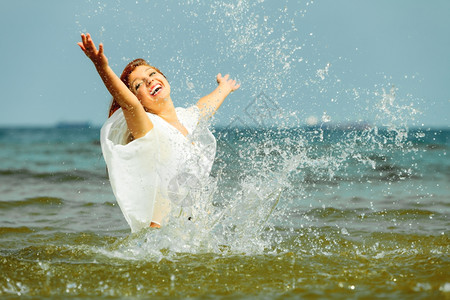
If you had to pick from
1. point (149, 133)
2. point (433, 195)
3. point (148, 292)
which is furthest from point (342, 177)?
point (148, 292)

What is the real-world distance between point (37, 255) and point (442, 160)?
42.7 feet

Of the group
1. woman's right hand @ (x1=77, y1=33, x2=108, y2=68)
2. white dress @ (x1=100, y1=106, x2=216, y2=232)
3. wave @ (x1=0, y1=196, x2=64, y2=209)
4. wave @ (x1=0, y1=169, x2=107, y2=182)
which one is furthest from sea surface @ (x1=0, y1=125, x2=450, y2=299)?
wave @ (x1=0, y1=169, x2=107, y2=182)

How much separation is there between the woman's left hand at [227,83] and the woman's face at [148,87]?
1.03 m

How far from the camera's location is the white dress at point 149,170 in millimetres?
4129

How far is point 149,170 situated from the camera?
417cm

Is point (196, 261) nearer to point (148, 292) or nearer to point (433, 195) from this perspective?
point (148, 292)

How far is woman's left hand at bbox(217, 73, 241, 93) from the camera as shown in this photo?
5.25m

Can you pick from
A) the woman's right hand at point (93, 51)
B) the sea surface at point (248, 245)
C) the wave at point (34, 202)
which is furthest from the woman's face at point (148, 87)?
the wave at point (34, 202)

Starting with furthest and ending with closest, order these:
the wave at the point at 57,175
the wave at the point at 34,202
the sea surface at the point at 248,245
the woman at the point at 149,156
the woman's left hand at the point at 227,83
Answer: the wave at the point at 57,175 → the wave at the point at 34,202 → the woman's left hand at the point at 227,83 → the woman at the point at 149,156 → the sea surface at the point at 248,245

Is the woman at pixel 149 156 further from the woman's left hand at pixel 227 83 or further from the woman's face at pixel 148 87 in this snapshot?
the woman's left hand at pixel 227 83

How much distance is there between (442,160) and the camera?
14906 millimetres

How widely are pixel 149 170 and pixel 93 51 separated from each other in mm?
1047

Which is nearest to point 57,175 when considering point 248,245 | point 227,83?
point 227,83

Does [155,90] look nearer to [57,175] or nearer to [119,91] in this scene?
[119,91]
